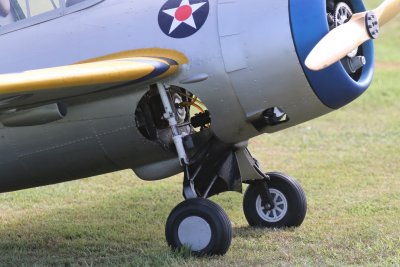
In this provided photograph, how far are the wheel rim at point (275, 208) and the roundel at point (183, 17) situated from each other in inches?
77.7

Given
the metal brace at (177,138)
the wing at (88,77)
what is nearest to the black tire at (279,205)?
the metal brace at (177,138)

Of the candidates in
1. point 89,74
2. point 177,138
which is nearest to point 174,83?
point 177,138

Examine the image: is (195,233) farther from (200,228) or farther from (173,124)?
(173,124)

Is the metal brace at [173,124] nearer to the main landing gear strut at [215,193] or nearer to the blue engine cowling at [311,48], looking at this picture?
the main landing gear strut at [215,193]

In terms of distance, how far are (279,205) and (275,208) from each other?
0.04m

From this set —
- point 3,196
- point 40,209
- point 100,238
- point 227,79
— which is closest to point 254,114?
point 227,79

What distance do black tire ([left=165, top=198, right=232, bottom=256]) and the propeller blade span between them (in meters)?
1.40

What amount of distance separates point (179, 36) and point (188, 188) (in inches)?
46.7

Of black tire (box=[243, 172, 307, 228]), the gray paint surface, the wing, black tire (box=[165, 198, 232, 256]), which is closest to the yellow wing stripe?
the wing

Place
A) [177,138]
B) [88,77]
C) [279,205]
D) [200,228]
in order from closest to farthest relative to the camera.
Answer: [88,77] < [200,228] < [177,138] < [279,205]

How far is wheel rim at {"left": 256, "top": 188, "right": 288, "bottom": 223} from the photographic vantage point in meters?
7.46

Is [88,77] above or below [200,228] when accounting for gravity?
above

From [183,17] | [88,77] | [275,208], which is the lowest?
[275,208]

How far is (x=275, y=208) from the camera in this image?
750 centimetres
